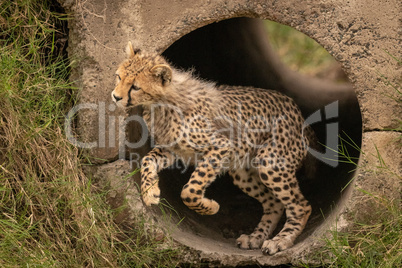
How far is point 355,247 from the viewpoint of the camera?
157 inches

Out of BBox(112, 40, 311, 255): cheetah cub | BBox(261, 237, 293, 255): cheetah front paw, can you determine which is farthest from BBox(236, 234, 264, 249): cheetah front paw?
BBox(261, 237, 293, 255): cheetah front paw

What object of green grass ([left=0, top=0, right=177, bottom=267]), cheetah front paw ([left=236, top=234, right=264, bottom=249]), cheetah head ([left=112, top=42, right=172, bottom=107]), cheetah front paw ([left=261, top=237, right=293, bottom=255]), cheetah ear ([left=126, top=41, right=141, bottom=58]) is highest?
cheetah ear ([left=126, top=41, right=141, bottom=58])

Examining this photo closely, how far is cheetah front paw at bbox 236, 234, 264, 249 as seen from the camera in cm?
478

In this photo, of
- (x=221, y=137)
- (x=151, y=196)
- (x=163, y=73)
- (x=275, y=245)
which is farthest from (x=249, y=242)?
(x=163, y=73)

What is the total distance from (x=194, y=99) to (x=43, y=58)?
1205 millimetres

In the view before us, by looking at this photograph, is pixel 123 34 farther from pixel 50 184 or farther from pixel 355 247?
pixel 355 247

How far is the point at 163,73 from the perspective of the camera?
4203 mm

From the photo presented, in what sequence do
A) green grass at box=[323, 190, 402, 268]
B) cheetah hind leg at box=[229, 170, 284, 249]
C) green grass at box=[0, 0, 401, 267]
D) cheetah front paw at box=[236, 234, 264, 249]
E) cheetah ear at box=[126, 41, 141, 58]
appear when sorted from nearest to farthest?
green grass at box=[323, 190, 402, 268], green grass at box=[0, 0, 401, 267], cheetah ear at box=[126, 41, 141, 58], cheetah front paw at box=[236, 234, 264, 249], cheetah hind leg at box=[229, 170, 284, 249]

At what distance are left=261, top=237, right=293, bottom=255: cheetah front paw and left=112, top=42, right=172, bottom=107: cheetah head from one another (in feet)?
4.43

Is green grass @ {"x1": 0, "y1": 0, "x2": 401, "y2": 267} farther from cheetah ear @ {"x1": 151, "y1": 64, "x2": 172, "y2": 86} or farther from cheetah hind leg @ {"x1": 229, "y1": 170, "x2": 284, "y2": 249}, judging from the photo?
cheetah hind leg @ {"x1": 229, "y1": 170, "x2": 284, "y2": 249}

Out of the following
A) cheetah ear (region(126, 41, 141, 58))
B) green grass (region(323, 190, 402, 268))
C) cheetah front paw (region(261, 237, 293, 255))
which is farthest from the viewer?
cheetah front paw (region(261, 237, 293, 255))

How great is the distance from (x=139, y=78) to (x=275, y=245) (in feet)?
5.10

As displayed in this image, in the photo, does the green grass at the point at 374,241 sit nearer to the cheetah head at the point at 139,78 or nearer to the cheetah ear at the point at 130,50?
the cheetah head at the point at 139,78

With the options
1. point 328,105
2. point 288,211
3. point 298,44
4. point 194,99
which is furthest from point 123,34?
point 298,44
